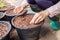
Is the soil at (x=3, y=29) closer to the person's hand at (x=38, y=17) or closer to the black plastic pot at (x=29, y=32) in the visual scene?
Result: the black plastic pot at (x=29, y=32)

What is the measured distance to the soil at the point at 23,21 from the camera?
117 centimetres

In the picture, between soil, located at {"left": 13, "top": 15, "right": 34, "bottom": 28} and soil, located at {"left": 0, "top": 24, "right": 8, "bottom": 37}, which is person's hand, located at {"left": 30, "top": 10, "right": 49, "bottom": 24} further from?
soil, located at {"left": 0, "top": 24, "right": 8, "bottom": 37}

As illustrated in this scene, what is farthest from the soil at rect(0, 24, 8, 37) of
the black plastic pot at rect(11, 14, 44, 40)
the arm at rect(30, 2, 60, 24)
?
the arm at rect(30, 2, 60, 24)

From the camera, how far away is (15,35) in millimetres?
1430

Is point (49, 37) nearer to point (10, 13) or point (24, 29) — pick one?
point (24, 29)

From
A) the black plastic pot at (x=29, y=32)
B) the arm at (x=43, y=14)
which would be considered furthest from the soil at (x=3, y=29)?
the arm at (x=43, y=14)

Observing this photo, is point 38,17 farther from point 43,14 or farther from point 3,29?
point 3,29

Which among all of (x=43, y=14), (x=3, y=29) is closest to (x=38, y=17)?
(x=43, y=14)

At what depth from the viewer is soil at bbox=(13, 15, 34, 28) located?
1172 mm

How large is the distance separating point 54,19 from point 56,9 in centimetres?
28

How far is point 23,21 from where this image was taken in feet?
4.09

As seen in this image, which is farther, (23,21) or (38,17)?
(23,21)

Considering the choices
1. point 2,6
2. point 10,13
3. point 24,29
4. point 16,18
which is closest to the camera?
point 24,29

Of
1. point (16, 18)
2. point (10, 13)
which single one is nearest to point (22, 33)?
point (16, 18)
